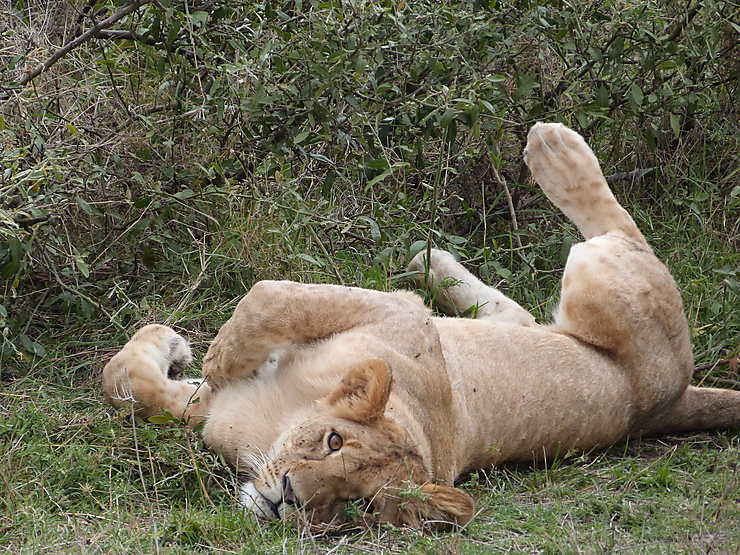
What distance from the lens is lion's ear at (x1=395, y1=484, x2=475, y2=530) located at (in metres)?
3.27

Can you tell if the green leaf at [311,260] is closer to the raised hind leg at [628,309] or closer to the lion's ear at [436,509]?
the raised hind leg at [628,309]

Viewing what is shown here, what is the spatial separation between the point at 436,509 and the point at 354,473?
273 millimetres

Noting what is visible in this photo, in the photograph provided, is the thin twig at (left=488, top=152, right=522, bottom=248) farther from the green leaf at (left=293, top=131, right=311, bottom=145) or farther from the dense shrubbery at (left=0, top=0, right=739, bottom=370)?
the green leaf at (left=293, top=131, right=311, bottom=145)

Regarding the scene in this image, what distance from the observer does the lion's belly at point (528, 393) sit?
4.10 metres

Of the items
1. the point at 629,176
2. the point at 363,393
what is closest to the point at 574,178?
the point at 629,176

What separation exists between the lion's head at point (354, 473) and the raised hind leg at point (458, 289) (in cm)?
178

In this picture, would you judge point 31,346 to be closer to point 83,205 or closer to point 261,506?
point 83,205

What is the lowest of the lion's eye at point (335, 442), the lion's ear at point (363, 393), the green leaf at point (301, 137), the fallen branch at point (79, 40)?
the lion's eye at point (335, 442)

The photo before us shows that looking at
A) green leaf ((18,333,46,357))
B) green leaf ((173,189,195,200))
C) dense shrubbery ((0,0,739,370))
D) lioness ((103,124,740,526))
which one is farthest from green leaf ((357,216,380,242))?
green leaf ((18,333,46,357))

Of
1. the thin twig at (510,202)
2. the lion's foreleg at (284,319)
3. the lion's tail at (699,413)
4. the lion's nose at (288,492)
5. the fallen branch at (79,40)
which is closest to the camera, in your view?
the lion's nose at (288,492)

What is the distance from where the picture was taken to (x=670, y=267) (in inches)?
224

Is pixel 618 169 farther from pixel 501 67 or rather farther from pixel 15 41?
pixel 15 41

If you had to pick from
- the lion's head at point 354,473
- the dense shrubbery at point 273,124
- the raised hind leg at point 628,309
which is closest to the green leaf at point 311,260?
the dense shrubbery at point 273,124

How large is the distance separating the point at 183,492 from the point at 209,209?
72.0 inches
